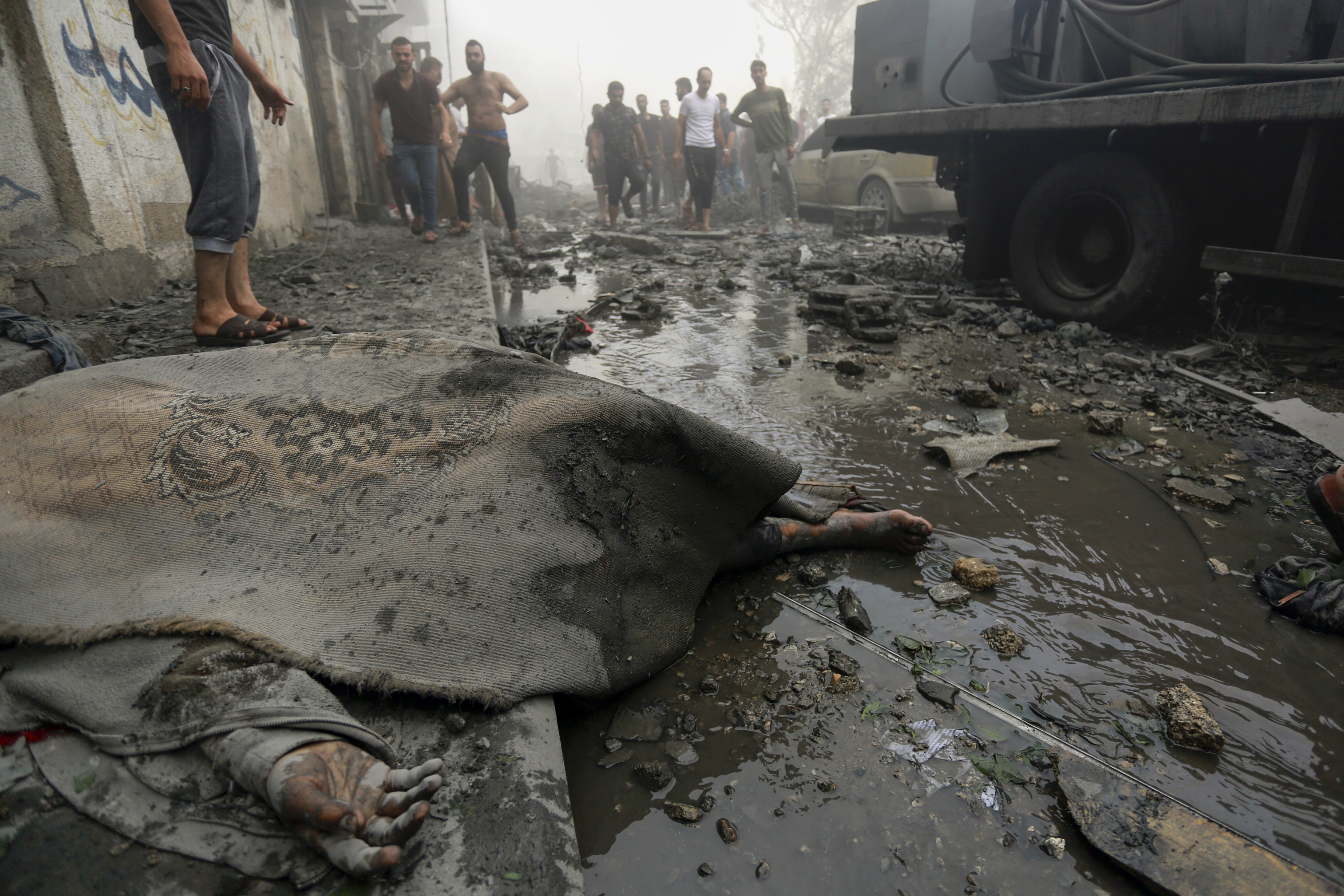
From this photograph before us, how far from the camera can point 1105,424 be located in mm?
2928

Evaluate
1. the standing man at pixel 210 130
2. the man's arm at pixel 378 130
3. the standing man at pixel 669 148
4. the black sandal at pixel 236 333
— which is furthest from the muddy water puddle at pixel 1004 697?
the standing man at pixel 669 148

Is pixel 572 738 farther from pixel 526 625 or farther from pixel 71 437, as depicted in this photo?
pixel 71 437

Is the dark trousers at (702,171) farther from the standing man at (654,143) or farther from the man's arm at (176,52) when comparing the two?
the man's arm at (176,52)

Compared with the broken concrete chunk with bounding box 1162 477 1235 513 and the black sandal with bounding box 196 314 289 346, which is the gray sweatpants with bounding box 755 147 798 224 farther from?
the broken concrete chunk with bounding box 1162 477 1235 513

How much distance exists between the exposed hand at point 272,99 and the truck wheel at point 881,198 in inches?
315

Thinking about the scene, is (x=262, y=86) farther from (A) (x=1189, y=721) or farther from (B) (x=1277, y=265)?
(B) (x=1277, y=265)

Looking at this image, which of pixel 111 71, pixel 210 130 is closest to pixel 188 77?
pixel 210 130

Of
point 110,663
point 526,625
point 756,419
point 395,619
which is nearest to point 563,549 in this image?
point 526,625

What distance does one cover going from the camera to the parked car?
9055 mm

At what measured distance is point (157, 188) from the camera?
13.7ft

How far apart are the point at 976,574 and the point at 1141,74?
12.2ft

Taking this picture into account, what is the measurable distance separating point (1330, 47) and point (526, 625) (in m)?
4.73

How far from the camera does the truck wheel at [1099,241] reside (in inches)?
154

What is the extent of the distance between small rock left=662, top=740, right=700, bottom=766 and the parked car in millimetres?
8101
